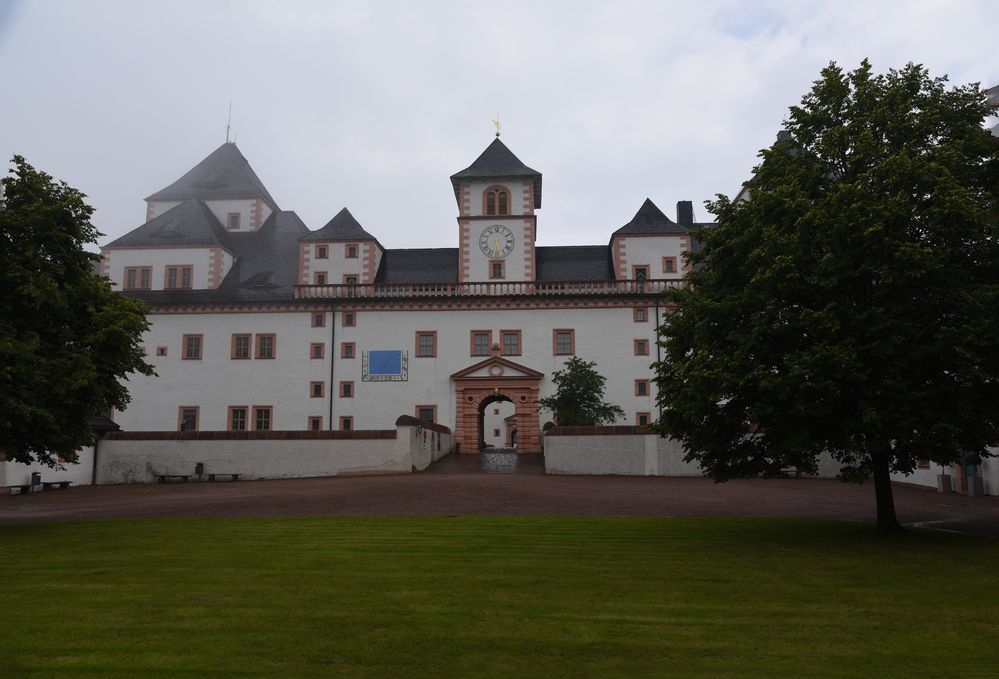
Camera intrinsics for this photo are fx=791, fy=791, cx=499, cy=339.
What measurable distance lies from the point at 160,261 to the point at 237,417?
1293 centimetres

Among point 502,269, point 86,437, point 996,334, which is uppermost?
point 502,269

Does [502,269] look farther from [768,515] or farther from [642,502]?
[768,515]

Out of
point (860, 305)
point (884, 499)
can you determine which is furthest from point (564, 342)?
point (860, 305)

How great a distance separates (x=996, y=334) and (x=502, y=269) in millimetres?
39297

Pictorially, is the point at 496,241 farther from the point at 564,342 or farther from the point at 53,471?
the point at 53,471

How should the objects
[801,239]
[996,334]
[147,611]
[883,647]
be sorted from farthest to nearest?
[801,239]
[996,334]
[147,611]
[883,647]

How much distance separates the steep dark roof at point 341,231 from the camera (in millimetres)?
51656

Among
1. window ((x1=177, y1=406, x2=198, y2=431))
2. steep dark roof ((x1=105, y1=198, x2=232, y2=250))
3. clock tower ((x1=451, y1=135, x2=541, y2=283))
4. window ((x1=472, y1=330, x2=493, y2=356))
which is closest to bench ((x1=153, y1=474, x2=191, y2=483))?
window ((x1=177, y1=406, x2=198, y2=431))

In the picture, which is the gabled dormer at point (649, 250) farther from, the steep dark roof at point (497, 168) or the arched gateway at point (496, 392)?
the arched gateway at point (496, 392)

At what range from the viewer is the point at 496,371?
4731 centimetres

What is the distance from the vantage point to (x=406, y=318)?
48.6 metres

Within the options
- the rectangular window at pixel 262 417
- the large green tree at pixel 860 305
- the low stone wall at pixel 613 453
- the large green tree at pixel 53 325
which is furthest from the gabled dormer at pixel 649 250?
the large green tree at pixel 53 325

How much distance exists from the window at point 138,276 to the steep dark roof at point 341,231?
35.3 feet

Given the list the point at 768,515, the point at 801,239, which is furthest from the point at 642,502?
the point at 801,239
